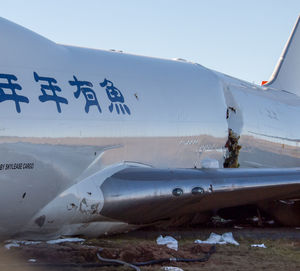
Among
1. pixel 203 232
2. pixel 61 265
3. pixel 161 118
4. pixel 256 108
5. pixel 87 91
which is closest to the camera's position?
pixel 61 265

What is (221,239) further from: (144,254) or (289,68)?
(289,68)

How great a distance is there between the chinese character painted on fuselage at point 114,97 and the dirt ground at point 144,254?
215cm

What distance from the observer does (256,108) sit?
13648 millimetres

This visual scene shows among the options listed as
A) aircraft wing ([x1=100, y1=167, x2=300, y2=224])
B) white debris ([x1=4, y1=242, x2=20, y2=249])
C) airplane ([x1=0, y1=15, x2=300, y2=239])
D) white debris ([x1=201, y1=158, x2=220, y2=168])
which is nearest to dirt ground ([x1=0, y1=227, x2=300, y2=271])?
white debris ([x1=4, y1=242, x2=20, y2=249])

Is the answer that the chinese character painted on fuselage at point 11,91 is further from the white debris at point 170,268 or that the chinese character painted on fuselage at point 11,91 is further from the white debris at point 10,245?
the white debris at point 170,268

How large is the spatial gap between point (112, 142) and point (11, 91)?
2100 mm

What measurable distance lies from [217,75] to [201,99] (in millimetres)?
1540

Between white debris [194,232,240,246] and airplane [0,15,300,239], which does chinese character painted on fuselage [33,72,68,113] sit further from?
white debris [194,232,240,246]

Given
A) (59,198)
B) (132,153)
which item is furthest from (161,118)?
(59,198)

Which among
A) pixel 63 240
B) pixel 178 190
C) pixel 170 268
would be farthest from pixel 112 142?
pixel 170 268

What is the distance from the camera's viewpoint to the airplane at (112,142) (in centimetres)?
788

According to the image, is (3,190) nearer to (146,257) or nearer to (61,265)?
(61,265)

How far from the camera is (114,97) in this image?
942 centimetres

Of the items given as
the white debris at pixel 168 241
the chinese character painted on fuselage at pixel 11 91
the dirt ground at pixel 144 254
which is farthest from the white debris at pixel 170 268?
the chinese character painted on fuselage at pixel 11 91
